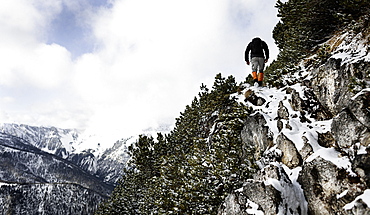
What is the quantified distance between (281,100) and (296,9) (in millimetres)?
6381

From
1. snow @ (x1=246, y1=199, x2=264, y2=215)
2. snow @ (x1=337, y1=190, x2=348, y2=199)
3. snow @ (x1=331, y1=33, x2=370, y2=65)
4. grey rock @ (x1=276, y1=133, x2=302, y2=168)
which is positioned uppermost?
snow @ (x1=331, y1=33, x2=370, y2=65)

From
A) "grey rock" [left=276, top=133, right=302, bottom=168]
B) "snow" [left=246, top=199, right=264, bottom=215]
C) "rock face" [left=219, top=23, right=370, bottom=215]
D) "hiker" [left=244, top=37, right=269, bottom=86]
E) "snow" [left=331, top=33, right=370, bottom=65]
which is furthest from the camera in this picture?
"hiker" [left=244, top=37, right=269, bottom=86]

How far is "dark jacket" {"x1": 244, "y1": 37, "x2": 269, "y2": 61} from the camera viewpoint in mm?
17094

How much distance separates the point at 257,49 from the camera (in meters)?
17.1

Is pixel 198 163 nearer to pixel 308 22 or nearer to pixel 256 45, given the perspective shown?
pixel 256 45

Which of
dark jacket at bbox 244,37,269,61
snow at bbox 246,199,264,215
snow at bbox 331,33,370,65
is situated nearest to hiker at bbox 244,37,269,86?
dark jacket at bbox 244,37,269,61

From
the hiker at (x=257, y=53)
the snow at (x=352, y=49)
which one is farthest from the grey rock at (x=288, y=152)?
the hiker at (x=257, y=53)

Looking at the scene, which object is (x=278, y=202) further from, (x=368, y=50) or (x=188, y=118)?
(x=188, y=118)

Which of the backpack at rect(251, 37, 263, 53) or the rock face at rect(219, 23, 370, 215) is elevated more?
the backpack at rect(251, 37, 263, 53)

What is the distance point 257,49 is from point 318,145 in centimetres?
885

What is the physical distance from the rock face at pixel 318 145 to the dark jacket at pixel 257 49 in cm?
353

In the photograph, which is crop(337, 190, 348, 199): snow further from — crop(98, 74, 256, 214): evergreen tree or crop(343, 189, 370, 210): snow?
crop(98, 74, 256, 214): evergreen tree

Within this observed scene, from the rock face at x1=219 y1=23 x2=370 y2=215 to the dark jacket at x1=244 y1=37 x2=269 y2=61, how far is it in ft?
11.6

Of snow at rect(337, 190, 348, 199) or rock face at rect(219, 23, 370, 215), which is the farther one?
rock face at rect(219, 23, 370, 215)
